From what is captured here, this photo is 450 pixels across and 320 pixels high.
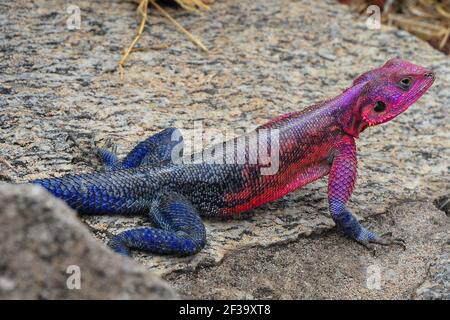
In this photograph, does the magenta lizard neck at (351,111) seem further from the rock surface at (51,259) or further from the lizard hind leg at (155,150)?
the rock surface at (51,259)

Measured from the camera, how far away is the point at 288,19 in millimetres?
5031

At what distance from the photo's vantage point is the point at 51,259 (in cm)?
183

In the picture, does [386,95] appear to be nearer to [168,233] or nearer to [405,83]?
[405,83]

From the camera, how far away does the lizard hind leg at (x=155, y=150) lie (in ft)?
10.5

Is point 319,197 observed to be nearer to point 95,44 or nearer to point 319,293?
point 319,293

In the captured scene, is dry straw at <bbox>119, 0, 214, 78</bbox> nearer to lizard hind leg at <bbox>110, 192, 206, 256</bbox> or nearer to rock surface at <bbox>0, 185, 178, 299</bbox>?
lizard hind leg at <bbox>110, 192, 206, 256</bbox>

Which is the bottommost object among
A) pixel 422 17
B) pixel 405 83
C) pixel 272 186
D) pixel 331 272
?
pixel 422 17

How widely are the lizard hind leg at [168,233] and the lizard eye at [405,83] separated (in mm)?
1092

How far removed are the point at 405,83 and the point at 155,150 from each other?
116cm

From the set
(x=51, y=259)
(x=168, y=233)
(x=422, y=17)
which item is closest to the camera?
(x=51, y=259)

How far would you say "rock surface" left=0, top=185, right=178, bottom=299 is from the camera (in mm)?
1805

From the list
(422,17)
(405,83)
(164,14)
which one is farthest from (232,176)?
(422,17)

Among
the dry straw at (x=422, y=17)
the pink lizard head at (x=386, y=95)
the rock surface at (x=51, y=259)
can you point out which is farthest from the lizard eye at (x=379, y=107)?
the dry straw at (x=422, y=17)
